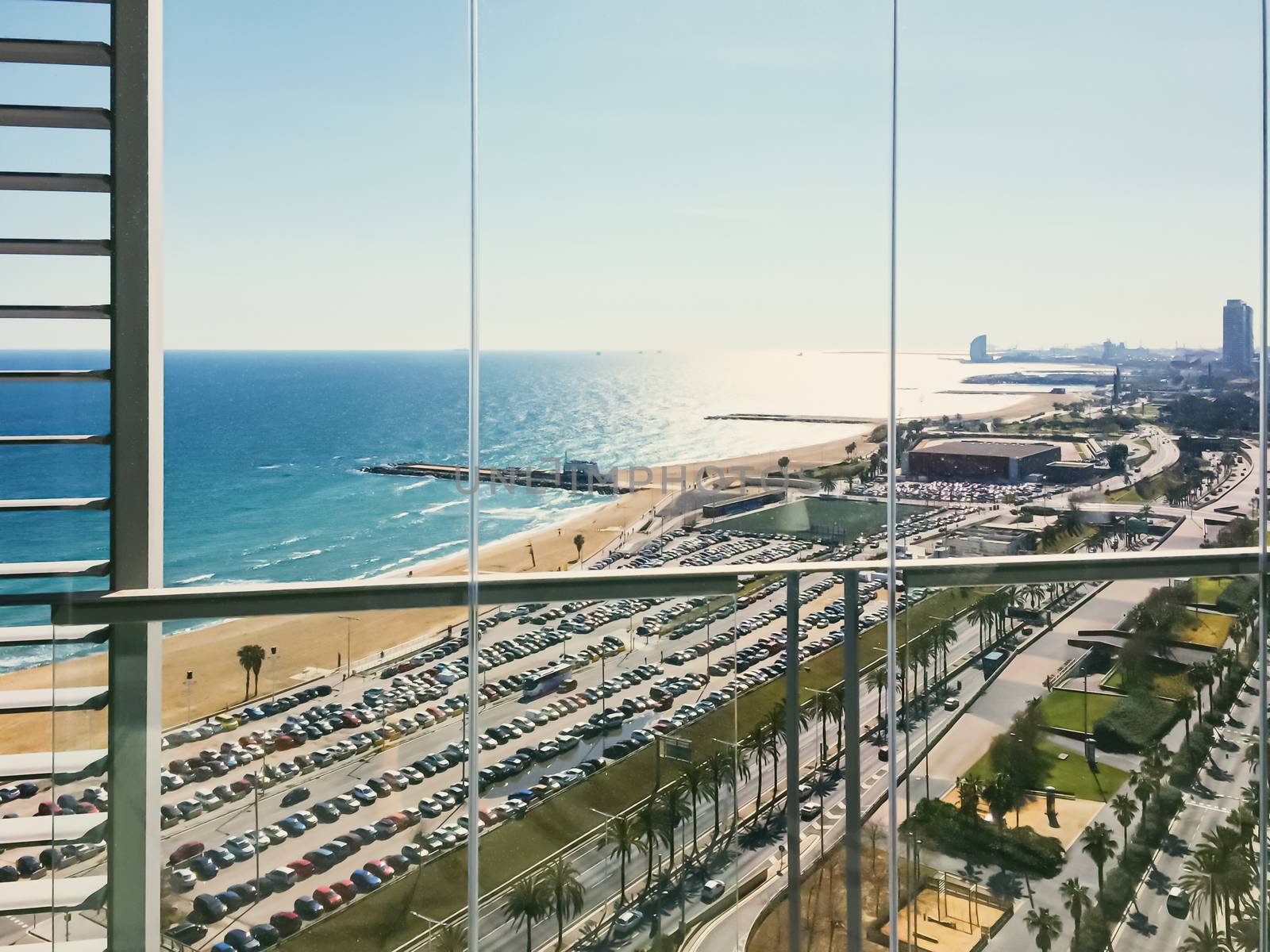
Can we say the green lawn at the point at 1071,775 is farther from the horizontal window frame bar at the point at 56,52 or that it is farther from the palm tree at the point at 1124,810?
the horizontal window frame bar at the point at 56,52

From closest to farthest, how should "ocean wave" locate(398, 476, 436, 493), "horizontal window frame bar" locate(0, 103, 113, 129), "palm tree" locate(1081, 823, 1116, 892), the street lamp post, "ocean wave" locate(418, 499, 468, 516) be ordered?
1. "horizontal window frame bar" locate(0, 103, 113, 129)
2. the street lamp post
3. "palm tree" locate(1081, 823, 1116, 892)
4. "ocean wave" locate(418, 499, 468, 516)
5. "ocean wave" locate(398, 476, 436, 493)

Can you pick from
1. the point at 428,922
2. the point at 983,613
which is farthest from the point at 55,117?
the point at 983,613

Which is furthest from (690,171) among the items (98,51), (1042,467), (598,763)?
(598,763)

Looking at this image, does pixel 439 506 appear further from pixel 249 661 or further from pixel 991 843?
pixel 991 843

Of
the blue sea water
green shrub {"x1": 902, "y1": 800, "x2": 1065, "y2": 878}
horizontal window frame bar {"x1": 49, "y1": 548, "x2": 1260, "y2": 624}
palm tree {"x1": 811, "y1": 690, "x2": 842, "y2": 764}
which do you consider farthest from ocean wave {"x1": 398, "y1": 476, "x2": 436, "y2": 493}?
green shrub {"x1": 902, "y1": 800, "x2": 1065, "y2": 878}

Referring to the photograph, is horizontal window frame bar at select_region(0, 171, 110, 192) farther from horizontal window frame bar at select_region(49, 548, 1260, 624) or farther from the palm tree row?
the palm tree row

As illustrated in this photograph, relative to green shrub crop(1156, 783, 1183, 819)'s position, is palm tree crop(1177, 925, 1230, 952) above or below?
below

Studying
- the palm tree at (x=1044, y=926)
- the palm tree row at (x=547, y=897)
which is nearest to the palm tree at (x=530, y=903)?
the palm tree row at (x=547, y=897)
